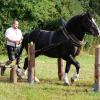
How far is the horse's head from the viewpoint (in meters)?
14.3

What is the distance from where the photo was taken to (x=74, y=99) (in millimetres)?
11641

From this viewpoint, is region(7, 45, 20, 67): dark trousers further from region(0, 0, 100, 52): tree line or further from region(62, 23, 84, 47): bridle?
region(0, 0, 100, 52): tree line

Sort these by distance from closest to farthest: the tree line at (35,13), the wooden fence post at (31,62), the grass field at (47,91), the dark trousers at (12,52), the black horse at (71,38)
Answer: the grass field at (47,91) < the black horse at (71,38) < the wooden fence post at (31,62) < the dark trousers at (12,52) < the tree line at (35,13)

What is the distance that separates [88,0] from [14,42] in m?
22.5

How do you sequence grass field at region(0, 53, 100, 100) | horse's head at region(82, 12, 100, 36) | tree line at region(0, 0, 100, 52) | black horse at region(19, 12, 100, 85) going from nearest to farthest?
grass field at region(0, 53, 100, 100) → horse's head at region(82, 12, 100, 36) → black horse at region(19, 12, 100, 85) → tree line at region(0, 0, 100, 52)

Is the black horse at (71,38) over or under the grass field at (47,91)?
over

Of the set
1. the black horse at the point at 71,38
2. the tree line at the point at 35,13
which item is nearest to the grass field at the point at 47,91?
the black horse at the point at 71,38

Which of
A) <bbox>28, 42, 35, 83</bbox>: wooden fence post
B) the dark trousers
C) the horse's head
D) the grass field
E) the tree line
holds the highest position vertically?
the tree line

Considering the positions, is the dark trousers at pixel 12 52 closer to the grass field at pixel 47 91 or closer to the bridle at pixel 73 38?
the grass field at pixel 47 91

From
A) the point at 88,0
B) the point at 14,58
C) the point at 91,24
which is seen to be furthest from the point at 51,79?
the point at 88,0

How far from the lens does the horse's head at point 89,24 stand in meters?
14.3

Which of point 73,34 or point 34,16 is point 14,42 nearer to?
point 73,34

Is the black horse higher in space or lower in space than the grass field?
higher

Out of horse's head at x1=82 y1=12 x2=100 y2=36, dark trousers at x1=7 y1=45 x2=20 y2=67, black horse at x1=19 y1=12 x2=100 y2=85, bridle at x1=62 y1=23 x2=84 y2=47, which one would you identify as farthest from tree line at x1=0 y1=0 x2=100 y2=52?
horse's head at x1=82 y1=12 x2=100 y2=36
